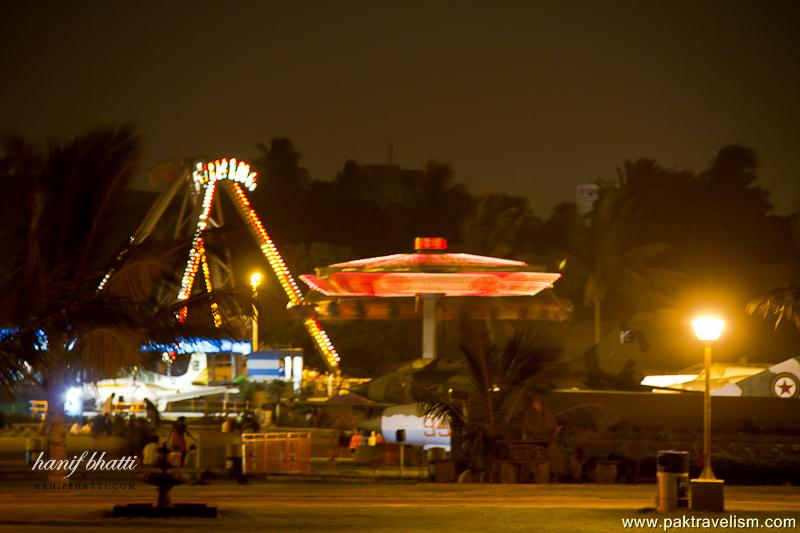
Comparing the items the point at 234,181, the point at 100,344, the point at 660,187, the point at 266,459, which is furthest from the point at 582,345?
the point at 100,344

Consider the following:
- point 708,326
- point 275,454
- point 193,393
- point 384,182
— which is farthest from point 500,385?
point 384,182

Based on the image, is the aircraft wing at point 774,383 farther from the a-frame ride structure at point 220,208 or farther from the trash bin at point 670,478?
the a-frame ride structure at point 220,208

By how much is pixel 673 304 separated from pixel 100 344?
4571 cm

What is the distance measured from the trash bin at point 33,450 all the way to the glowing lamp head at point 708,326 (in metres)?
16.3

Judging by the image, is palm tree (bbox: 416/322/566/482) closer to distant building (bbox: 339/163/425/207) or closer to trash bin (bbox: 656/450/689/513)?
trash bin (bbox: 656/450/689/513)

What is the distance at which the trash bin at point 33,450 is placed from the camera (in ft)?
91.7

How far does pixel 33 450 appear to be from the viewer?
94.7 ft

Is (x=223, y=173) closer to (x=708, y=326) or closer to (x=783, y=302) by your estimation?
(x=783, y=302)

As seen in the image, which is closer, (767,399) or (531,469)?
(531,469)

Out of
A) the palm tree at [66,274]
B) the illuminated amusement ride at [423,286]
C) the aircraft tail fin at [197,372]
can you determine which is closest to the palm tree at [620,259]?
the illuminated amusement ride at [423,286]

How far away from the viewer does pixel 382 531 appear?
15.0 m

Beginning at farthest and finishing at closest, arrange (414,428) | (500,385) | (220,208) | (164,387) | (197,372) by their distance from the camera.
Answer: (220,208) → (197,372) → (164,387) → (414,428) → (500,385)

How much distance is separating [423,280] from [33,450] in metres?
15.1

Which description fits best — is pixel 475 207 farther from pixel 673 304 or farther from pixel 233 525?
pixel 233 525
